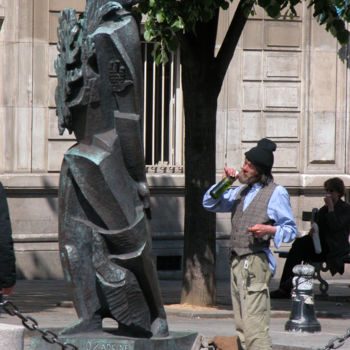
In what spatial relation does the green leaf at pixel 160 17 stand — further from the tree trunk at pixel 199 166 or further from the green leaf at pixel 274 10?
the green leaf at pixel 274 10

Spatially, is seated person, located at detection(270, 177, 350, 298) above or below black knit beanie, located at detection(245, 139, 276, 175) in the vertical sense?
below

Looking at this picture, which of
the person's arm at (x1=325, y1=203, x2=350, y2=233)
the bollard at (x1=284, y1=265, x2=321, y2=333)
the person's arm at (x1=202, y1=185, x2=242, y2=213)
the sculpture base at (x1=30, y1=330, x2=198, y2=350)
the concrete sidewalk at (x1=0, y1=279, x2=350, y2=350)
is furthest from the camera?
the person's arm at (x1=325, y1=203, x2=350, y2=233)

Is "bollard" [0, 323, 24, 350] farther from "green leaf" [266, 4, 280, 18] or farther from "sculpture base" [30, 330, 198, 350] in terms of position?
"green leaf" [266, 4, 280, 18]

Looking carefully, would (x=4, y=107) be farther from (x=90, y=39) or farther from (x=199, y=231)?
(x=90, y=39)

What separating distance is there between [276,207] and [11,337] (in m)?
2.62

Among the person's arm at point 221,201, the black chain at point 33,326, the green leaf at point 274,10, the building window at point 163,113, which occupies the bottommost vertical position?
the black chain at point 33,326

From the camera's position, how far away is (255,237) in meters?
7.79

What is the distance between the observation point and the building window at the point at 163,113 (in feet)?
58.2

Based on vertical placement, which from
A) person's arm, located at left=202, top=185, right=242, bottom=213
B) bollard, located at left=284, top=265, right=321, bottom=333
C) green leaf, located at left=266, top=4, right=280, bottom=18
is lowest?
bollard, located at left=284, top=265, right=321, bottom=333

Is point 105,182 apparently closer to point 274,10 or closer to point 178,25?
point 178,25

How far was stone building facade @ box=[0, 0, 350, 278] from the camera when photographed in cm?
1667

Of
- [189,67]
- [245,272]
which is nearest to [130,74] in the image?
[245,272]

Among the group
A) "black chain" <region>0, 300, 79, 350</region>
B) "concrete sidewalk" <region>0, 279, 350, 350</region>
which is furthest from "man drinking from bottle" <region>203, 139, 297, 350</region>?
"concrete sidewalk" <region>0, 279, 350, 350</region>

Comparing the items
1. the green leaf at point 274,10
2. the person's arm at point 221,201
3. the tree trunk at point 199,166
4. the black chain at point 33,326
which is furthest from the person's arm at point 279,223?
the tree trunk at point 199,166
